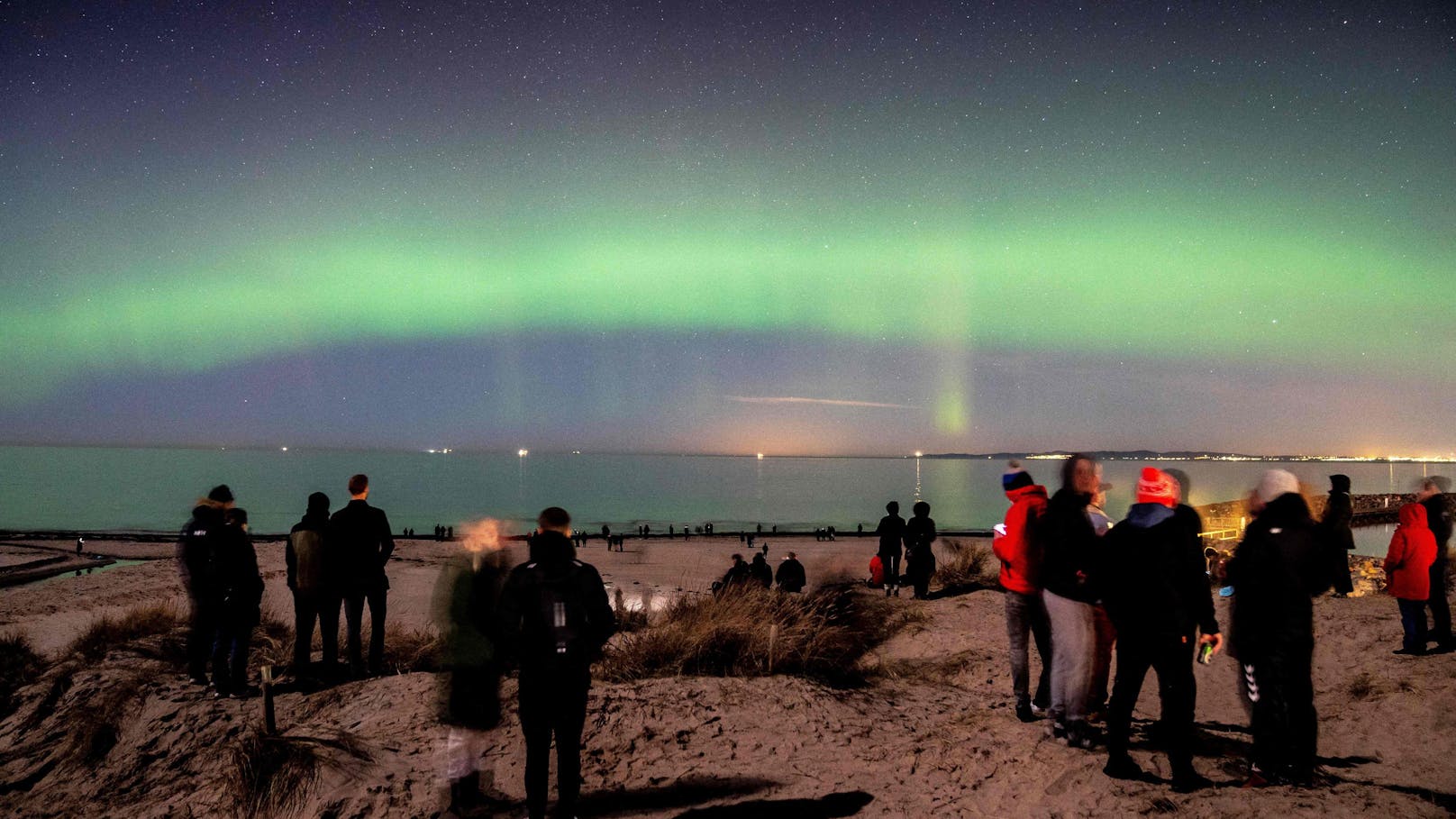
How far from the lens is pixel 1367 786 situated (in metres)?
4.95

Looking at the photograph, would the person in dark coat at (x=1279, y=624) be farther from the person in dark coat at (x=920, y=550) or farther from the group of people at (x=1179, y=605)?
the person in dark coat at (x=920, y=550)

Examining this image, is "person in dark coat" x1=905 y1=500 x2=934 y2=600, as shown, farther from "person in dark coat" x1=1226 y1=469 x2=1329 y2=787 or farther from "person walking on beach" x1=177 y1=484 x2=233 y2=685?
"person walking on beach" x1=177 y1=484 x2=233 y2=685

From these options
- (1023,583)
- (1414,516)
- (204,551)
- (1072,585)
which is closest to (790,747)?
(1023,583)

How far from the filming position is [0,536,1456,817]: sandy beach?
5.20 m

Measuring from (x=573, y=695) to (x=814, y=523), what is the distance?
61.4m

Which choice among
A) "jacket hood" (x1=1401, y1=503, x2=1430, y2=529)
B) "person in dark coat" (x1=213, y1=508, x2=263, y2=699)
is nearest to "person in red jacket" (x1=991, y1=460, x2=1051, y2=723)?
"jacket hood" (x1=1401, y1=503, x2=1430, y2=529)

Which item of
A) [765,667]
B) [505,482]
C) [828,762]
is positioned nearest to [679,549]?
[765,667]

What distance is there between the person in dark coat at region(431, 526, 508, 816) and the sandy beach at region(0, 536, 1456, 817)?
0.48 m

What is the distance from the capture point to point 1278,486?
4730 millimetres

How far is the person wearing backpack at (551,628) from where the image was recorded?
171 inches

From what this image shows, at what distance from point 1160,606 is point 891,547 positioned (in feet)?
28.3

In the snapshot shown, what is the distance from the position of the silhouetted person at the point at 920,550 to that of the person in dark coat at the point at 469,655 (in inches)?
348

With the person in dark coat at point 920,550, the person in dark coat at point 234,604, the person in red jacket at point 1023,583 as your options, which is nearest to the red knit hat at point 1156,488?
the person in red jacket at point 1023,583

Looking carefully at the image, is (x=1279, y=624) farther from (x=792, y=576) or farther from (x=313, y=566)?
(x=792, y=576)
